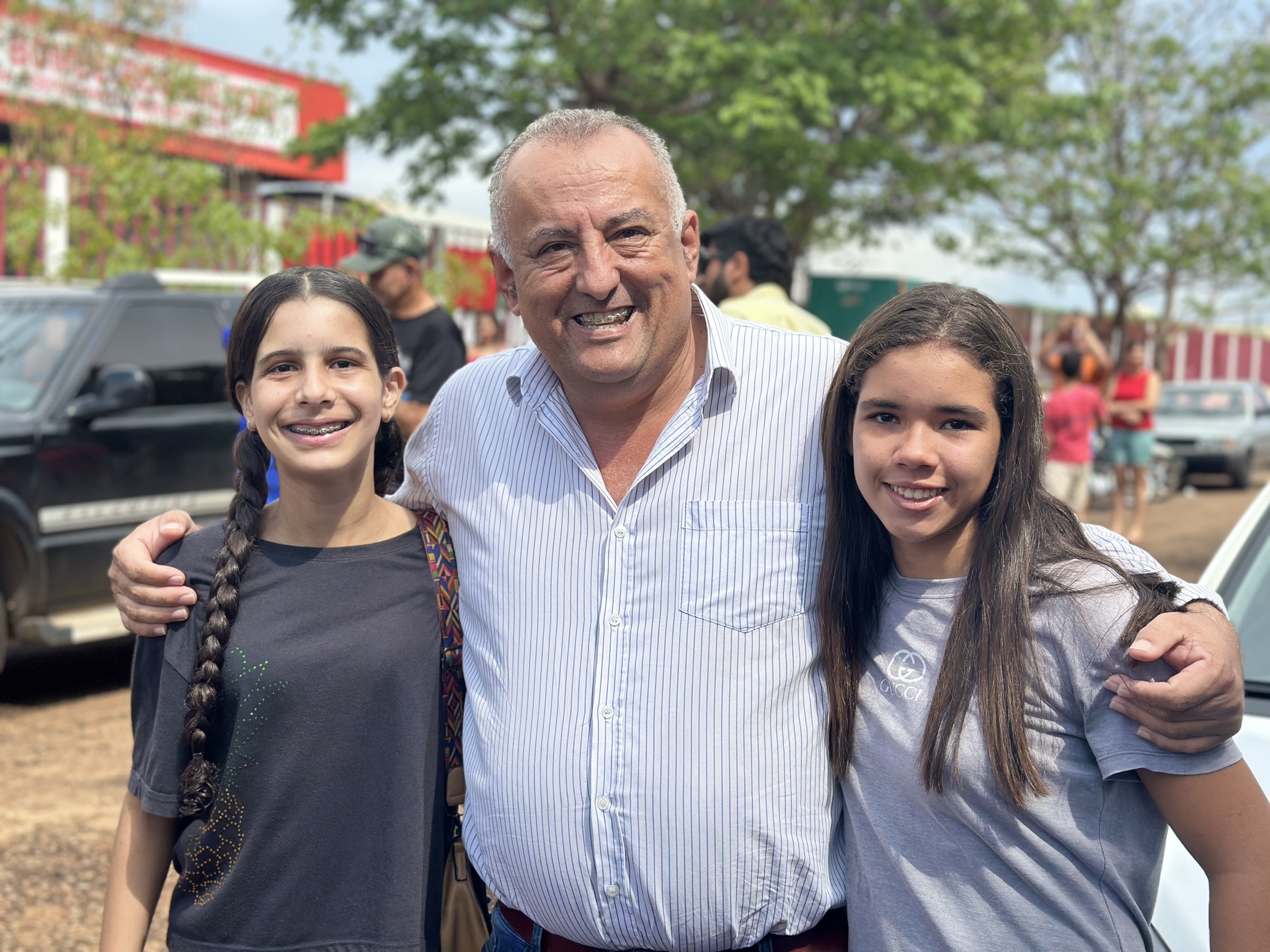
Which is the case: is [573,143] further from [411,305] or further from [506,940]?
[411,305]

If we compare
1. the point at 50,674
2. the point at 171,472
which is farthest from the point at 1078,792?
the point at 50,674

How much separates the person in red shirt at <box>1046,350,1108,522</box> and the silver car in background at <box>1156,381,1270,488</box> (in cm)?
852

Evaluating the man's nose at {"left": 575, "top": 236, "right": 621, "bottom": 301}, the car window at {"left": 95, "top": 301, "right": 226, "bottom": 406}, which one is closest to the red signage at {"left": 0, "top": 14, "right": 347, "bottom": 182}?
the car window at {"left": 95, "top": 301, "right": 226, "bottom": 406}

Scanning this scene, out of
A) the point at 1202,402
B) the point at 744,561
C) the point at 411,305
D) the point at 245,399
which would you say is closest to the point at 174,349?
the point at 411,305

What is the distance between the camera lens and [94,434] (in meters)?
6.35

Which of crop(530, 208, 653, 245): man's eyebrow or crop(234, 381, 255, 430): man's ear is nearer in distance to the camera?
crop(530, 208, 653, 245): man's eyebrow

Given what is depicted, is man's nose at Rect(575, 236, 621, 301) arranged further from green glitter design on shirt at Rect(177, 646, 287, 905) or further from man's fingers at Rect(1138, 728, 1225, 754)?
man's fingers at Rect(1138, 728, 1225, 754)

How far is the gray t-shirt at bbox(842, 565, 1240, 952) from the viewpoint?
1.78m

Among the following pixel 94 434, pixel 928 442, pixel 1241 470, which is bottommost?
pixel 1241 470

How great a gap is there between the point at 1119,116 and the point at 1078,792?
24.8 meters

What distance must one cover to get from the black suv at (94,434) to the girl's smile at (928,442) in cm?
533

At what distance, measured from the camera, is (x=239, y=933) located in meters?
2.12

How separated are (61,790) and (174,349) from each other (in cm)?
276

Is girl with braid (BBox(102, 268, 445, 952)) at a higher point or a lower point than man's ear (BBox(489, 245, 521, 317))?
lower
